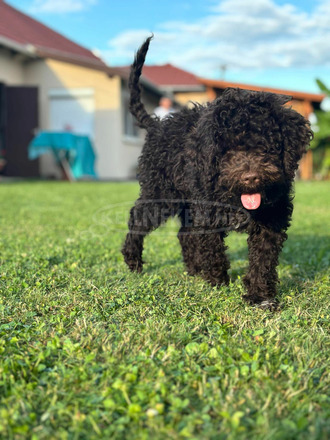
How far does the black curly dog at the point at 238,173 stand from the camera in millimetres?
3002

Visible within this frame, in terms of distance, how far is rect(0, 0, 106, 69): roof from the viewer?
699 inches

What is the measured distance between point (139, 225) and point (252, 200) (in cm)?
143

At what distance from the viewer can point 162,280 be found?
3.78 m

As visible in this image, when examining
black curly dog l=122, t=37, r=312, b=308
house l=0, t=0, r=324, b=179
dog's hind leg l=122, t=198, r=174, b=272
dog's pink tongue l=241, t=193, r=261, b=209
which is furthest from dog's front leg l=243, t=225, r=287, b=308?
house l=0, t=0, r=324, b=179

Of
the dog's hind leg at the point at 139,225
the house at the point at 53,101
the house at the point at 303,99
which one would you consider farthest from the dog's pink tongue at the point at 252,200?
the house at the point at 303,99

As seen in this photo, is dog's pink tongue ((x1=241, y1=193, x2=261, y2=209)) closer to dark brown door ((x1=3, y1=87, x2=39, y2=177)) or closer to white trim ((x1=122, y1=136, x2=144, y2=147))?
dark brown door ((x1=3, y1=87, x2=39, y2=177))

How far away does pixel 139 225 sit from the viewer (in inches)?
165

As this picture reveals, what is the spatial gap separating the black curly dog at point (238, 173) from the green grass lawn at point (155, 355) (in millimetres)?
314

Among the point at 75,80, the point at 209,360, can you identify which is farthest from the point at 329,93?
the point at 209,360

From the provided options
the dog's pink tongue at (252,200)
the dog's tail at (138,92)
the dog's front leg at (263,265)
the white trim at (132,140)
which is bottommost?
the dog's front leg at (263,265)

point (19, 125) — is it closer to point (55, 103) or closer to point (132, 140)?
point (55, 103)

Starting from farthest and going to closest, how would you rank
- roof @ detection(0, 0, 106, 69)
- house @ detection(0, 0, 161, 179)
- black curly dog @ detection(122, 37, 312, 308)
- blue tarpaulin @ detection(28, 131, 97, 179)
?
1. house @ detection(0, 0, 161, 179)
2. roof @ detection(0, 0, 106, 69)
3. blue tarpaulin @ detection(28, 131, 97, 179)
4. black curly dog @ detection(122, 37, 312, 308)

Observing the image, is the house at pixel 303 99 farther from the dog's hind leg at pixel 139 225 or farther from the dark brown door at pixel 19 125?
the dog's hind leg at pixel 139 225

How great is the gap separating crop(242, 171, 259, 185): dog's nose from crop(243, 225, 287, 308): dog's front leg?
0.48 meters
